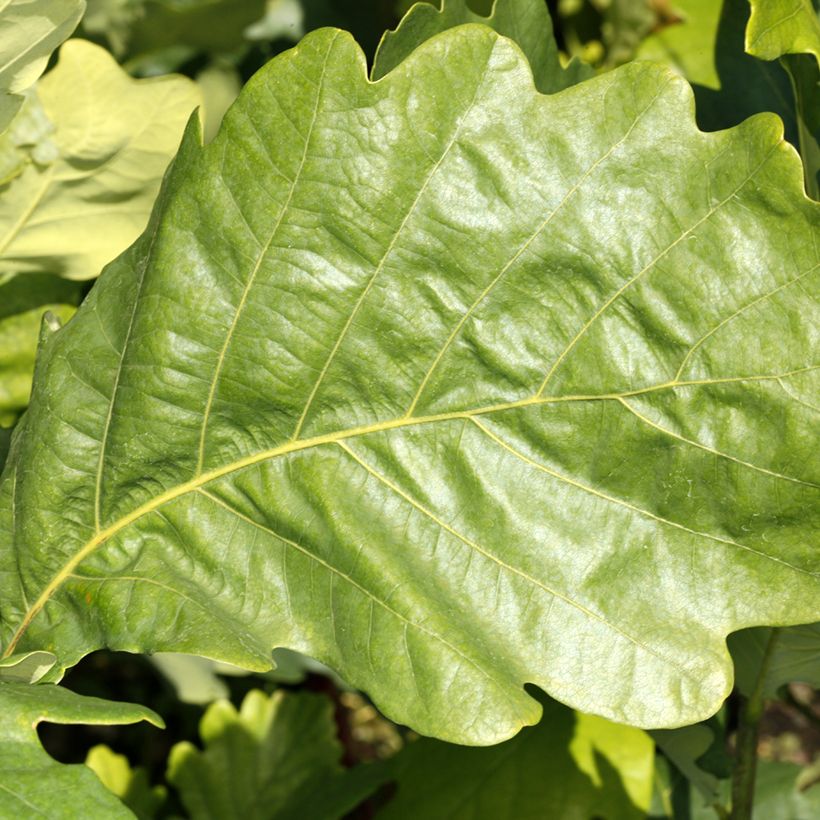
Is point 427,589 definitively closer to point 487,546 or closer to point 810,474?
point 487,546

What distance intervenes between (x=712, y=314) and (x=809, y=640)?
54 cm

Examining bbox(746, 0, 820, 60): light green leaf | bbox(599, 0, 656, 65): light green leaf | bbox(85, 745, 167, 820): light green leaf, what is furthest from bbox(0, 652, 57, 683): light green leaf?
bbox(599, 0, 656, 65): light green leaf

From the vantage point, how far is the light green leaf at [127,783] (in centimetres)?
162

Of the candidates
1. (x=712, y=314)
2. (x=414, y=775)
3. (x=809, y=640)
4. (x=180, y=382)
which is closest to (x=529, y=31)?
(x=712, y=314)

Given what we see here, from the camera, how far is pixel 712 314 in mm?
880

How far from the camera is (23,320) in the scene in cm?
141

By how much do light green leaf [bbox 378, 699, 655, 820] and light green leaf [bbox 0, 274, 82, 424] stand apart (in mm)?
825

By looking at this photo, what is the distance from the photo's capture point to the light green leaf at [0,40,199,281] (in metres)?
1.25

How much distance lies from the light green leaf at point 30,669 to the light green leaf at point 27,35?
0.55 metres

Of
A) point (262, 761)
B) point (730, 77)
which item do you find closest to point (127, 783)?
point (262, 761)

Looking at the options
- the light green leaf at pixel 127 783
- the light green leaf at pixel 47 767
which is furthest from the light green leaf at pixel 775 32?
the light green leaf at pixel 127 783

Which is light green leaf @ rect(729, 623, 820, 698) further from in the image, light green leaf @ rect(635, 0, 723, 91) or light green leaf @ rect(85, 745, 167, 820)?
light green leaf @ rect(85, 745, 167, 820)

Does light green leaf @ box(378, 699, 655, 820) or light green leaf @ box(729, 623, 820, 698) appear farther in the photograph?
light green leaf @ box(378, 699, 655, 820)

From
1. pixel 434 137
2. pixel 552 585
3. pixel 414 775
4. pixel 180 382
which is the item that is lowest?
pixel 414 775
